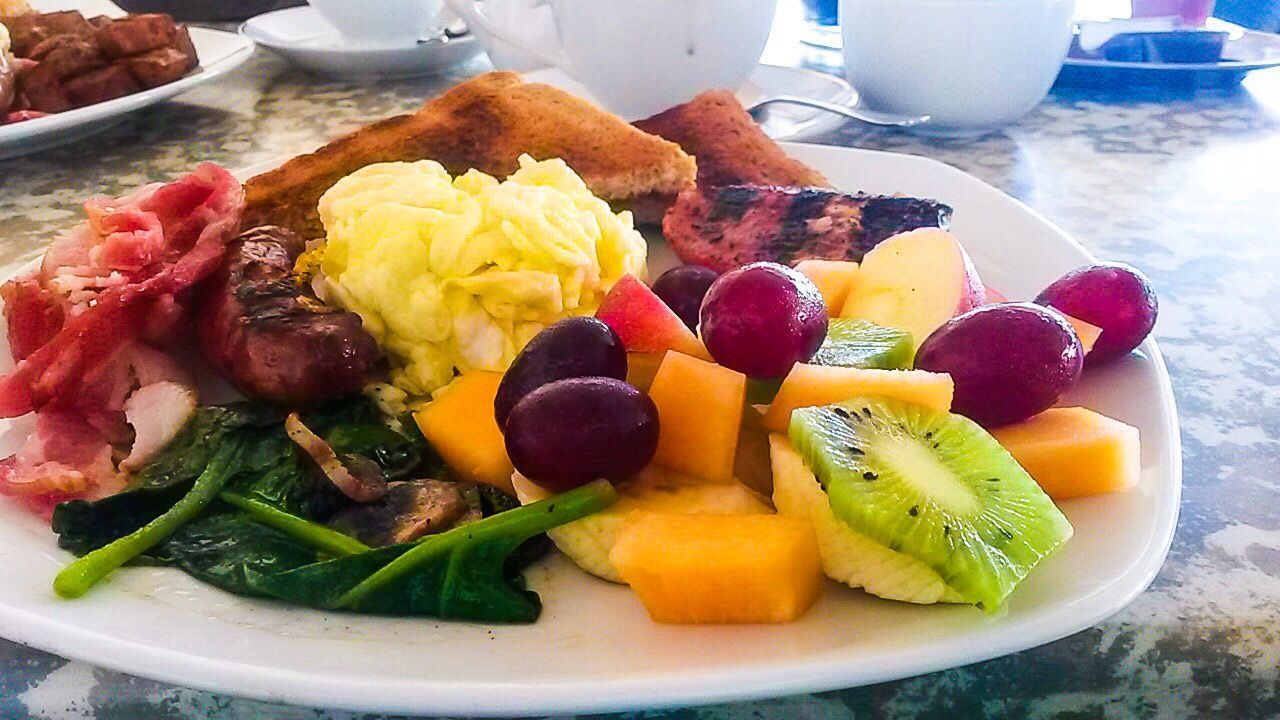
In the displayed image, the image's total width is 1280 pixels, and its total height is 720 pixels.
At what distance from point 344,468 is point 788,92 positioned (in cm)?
157

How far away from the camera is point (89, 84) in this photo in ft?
6.71

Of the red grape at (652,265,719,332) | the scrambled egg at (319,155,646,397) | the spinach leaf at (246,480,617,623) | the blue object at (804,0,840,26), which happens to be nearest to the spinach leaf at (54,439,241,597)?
the spinach leaf at (246,480,617,623)

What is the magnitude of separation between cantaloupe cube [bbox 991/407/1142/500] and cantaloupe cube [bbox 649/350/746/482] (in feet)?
0.77

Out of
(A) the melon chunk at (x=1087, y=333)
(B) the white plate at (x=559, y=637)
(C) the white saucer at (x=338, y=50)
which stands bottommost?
(B) the white plate at (x=559, y=637)

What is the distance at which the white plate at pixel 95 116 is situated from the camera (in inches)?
71.7

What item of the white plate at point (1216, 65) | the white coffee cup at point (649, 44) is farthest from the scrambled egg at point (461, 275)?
the white plate at point (1216, 65)

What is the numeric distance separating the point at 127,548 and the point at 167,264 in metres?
0.45

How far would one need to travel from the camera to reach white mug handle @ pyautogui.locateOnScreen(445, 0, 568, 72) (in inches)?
78.0

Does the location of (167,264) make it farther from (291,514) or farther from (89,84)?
(89,84)

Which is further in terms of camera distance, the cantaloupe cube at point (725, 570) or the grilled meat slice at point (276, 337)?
the grilled meat slice at point (276, 337)

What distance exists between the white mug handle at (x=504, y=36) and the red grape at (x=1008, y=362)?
4.39 feet

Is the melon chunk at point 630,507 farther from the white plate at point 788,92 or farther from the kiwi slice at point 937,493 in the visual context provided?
the white plate at point 788,92

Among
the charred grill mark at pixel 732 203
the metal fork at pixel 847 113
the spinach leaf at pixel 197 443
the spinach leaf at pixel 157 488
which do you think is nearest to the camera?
the spinach leaf at pixel 157 488

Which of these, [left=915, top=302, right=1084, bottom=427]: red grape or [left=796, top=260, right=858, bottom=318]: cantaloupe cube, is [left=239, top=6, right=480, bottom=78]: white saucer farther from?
[left=915, top=302, right=1084, bottom=427]: red grape
